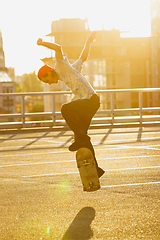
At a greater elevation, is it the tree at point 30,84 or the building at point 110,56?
the building at point 110,56

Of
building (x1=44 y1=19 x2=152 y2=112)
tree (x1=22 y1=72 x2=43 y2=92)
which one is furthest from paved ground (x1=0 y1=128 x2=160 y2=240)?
tree (x1=22 y1=72 x2=43 y2=92)

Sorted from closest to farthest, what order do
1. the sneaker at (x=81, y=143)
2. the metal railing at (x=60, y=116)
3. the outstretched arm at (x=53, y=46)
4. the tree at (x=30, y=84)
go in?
the outstretched arm at (x=53, y=46) < the sneaker at (x=81, y=143) < the metal railing at (x=60, y=116) < the tree at (x=30, y=84)

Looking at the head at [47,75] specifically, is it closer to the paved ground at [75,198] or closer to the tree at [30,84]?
the paved ground at [75,198]

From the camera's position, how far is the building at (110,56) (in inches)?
3903

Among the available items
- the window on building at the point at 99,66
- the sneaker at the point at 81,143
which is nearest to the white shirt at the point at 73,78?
the sneaker at the point at 81,143

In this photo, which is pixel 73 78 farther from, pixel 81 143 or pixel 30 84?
pixel 30 84

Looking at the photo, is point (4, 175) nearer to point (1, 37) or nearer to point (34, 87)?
point (1, 37)

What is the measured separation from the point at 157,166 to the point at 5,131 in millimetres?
9183

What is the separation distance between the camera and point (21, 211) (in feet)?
15.9

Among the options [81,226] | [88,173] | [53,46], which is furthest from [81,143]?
[81,226]

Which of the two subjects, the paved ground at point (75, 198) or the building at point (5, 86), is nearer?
the paved ground at point (75, 198)

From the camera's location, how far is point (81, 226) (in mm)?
4215

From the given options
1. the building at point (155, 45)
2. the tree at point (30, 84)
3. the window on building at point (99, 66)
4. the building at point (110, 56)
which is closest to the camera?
the building at point (155, 45)

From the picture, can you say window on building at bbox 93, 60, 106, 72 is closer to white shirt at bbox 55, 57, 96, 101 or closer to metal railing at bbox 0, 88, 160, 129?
metal railing at bbox 0, 88, 160, 129
